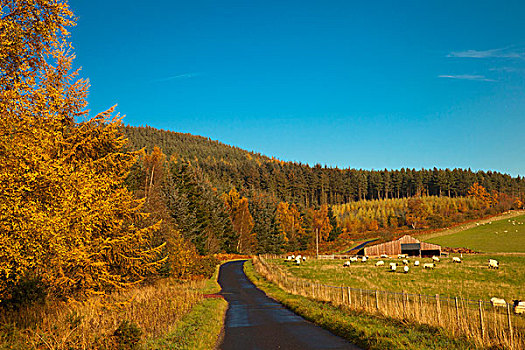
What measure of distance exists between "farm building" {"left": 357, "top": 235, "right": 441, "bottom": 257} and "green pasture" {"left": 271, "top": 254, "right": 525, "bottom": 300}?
2555 centimetres

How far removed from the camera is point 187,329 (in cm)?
1428

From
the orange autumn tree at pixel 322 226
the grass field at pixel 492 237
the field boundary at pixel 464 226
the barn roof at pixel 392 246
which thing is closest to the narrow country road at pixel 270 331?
the barn roof at pixel 392 246

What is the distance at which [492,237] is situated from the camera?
93.8 meters

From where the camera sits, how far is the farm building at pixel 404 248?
89.1 meters

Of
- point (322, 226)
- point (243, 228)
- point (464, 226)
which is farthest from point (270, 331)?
point (464, 226)

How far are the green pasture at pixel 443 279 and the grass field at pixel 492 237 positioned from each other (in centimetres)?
2122

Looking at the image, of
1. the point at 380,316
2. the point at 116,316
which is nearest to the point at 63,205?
the point at 116,316

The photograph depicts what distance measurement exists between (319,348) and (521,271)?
168 feet

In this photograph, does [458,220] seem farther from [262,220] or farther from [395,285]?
[395,285]

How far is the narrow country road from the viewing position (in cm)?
1241

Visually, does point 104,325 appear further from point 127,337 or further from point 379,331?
point 379,331

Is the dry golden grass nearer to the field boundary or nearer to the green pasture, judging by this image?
the green pasture

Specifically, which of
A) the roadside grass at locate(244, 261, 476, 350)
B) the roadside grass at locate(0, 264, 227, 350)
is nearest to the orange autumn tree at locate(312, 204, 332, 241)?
the roadside grass at locate(244, 261, 476, 350)

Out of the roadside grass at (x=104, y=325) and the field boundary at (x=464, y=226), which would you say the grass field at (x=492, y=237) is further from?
the roadside grass at (x=104, y=325)
